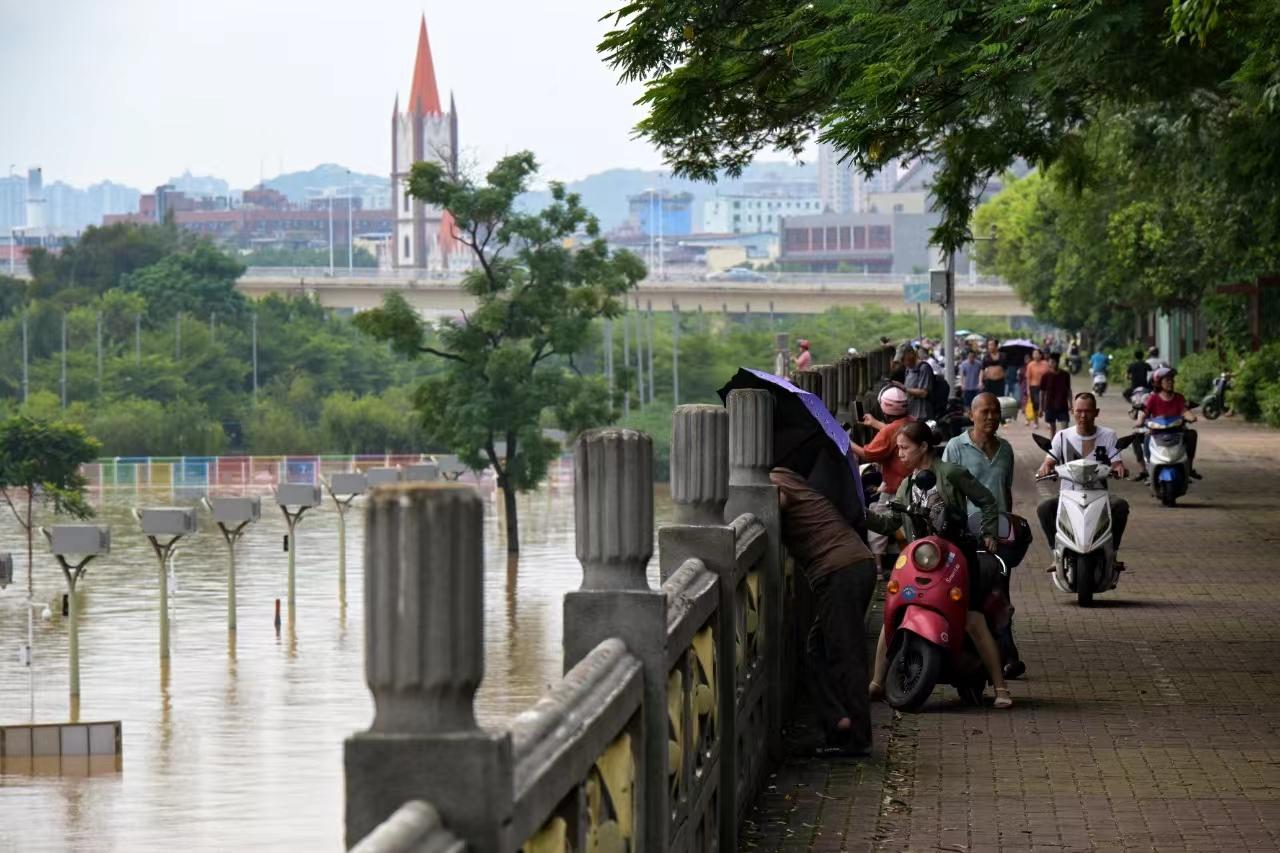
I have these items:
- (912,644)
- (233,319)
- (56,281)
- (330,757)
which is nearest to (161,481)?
(233,319)

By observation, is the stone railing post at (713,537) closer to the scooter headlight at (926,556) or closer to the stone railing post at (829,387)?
the scooter headlight at (926,556)

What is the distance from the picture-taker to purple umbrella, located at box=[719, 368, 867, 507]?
437 inches

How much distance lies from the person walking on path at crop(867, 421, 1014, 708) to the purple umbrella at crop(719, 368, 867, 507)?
1.23m

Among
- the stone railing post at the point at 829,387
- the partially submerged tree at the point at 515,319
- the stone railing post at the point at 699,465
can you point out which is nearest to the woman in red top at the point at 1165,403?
the stone railing post at the point at 829,387

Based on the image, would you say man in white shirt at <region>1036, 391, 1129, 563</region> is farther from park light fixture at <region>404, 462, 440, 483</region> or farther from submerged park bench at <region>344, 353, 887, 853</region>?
park light fixture at <region>404, 462, 440, 483</region>

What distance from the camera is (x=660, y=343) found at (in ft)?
518

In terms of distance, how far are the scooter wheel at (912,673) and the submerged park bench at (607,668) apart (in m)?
0.52

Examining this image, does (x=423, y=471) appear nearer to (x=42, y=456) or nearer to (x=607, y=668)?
(x=42, y=456)

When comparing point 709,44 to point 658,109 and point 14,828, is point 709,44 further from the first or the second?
point 14,828

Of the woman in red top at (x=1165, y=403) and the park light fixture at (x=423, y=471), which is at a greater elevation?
the woman in red top at (x=1165, y=403)

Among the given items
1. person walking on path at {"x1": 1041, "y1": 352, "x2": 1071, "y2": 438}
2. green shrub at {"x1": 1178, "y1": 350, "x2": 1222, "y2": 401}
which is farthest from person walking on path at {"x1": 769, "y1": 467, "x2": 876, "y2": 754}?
green shrub at {"x1": 1178, "y1": 350, "x2": 1222, "y2": 401}

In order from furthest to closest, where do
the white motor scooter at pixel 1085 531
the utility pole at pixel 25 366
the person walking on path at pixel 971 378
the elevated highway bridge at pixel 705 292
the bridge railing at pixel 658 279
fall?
the bridge railing at pixel 658 279, the elevated highway bridge at pixel 705 292, the utility pole at pixel 25 366, the person walking on path at pixel 971 378, the white motor scooter at pixel 1085 531

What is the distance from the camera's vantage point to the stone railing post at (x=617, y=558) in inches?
259

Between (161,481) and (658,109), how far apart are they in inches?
3630
